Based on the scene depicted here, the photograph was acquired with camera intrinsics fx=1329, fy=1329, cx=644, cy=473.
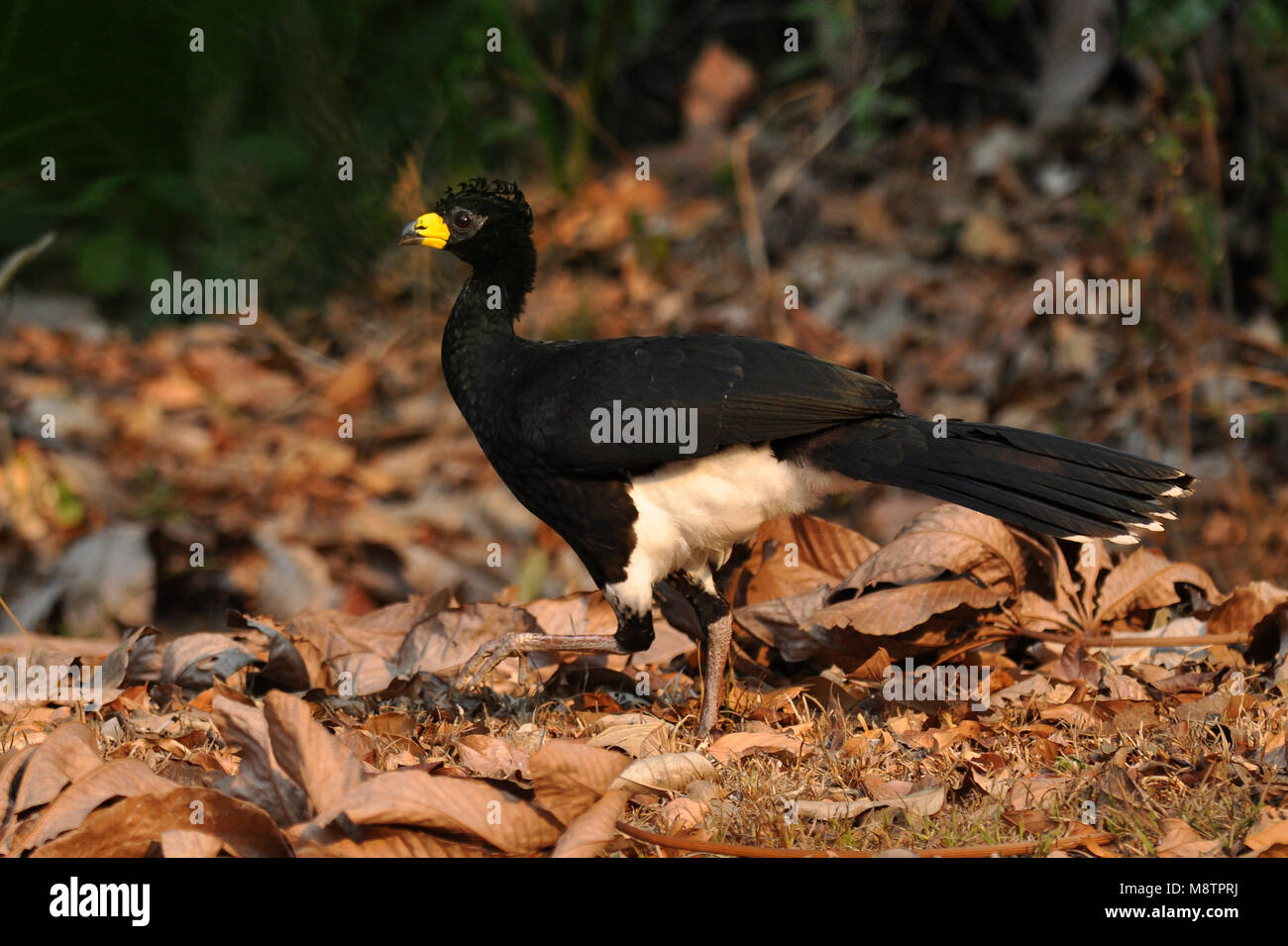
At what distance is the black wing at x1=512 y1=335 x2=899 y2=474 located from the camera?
370cm

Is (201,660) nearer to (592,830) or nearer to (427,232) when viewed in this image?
(427,232)

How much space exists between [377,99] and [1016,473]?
21.5 ft

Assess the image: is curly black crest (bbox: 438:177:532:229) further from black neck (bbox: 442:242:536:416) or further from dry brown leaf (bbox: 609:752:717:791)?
dry brown leaf (bbox: 609:752:717:791)

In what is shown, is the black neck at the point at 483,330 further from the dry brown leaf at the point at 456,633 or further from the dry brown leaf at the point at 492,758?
the dry brown leaf at the point at 492,758

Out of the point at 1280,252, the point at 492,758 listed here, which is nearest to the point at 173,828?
the point at 492,758

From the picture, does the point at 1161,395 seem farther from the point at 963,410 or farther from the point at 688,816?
the point at 688,816

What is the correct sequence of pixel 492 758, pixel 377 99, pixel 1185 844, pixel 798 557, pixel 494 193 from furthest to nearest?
pixel 377 99
pixel 798 557
pixel 494 193
pixel 492 758
pixel 1185 844

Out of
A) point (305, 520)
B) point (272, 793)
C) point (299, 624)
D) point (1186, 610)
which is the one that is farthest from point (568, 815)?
point (305, 520)

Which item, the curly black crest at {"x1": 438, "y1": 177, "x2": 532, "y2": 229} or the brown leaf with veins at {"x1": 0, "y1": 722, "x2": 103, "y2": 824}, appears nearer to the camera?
the brown leaf with veins at {"x1": 0, "y1": 722, "x2": 103, "y2": 824}

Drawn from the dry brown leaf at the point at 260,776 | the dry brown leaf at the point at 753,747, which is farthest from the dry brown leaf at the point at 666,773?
the dry brown leaf at the point at 260,776

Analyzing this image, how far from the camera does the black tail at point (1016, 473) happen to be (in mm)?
3461

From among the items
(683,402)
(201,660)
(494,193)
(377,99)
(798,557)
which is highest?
(377,99)

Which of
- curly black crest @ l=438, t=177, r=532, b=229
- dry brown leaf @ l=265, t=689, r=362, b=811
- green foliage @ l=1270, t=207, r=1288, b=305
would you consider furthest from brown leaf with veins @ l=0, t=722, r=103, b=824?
green foliage @ l=1270, t=207, r=1288, b=305

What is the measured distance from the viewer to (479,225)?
4.24 meters
